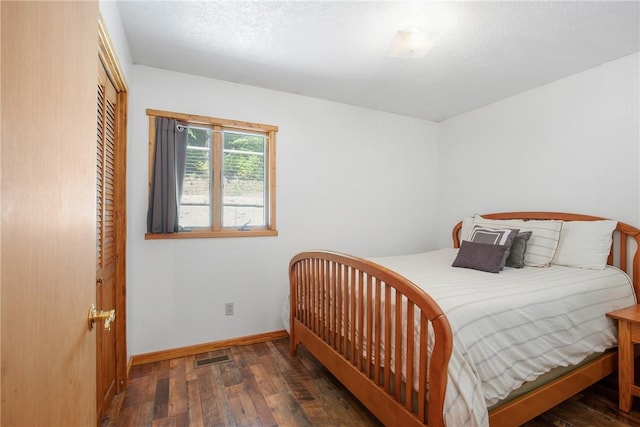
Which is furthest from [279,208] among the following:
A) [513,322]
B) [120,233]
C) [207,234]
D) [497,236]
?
[513,322]

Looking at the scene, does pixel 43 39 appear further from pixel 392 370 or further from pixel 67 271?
pixel 392 370

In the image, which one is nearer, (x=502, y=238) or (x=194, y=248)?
(x=502, y=238)

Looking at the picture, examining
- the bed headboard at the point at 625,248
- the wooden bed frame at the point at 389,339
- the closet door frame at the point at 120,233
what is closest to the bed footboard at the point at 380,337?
the wooden bed frame at the point at 389,339

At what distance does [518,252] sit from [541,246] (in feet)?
0.74

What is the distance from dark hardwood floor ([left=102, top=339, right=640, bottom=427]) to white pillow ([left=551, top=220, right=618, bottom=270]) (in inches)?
32.9

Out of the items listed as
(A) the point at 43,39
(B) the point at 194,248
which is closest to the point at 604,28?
(A) the point at 43,39

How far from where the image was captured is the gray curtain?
2.45m

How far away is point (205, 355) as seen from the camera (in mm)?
2555

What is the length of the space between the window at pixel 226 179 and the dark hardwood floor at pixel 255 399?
1.08m

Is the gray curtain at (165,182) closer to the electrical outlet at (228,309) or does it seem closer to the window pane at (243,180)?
the window pane at (243,180)

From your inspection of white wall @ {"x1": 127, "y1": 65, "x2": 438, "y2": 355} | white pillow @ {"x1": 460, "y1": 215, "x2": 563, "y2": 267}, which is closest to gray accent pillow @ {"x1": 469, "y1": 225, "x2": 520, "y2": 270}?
white pillow @ {"x1": 460, "y1": 215, "x2": 563, "y2": 267}

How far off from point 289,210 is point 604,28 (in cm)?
269

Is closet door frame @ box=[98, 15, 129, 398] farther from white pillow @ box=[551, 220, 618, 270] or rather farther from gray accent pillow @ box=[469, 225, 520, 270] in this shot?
white pillow @ box=[551, 220, 618, 270]

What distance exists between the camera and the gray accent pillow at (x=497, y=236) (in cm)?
242
